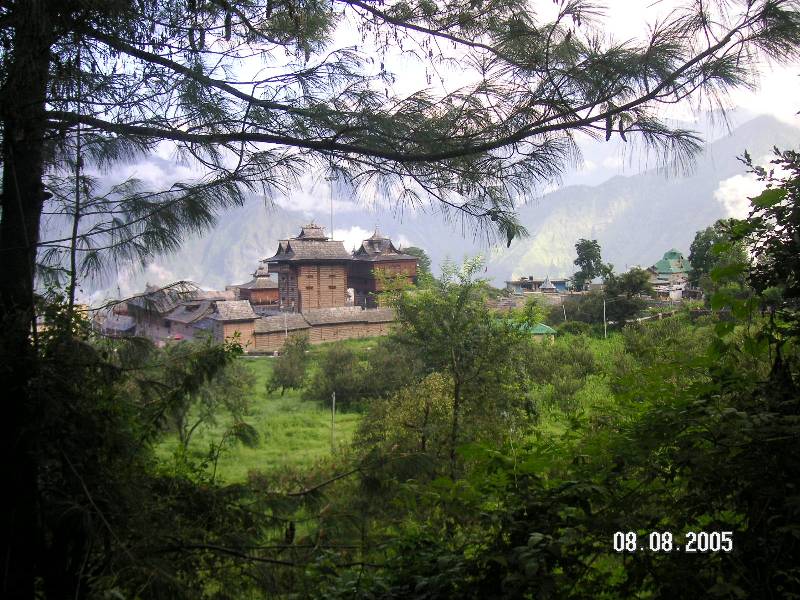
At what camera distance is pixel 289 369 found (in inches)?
316

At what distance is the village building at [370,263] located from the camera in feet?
35.5

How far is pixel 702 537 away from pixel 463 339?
428 cm

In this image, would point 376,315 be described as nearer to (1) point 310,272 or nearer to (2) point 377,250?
(1) point 310,272

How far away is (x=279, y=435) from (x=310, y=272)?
5029mm

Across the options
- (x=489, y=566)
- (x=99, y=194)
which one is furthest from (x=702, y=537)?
(x=99, y=194)

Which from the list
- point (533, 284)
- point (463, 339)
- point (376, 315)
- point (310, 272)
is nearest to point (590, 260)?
point (533, 284)

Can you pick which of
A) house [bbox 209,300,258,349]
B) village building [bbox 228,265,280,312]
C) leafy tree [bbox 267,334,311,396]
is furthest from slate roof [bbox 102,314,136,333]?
village building [bbox 228,265,280,312]

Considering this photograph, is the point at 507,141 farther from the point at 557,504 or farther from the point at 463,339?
the point at 463,339

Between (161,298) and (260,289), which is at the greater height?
(260,289)

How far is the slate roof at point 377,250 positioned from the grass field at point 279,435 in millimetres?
3788

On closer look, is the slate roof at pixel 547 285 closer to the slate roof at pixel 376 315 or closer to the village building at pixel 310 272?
the slate roof at pixel 376 315

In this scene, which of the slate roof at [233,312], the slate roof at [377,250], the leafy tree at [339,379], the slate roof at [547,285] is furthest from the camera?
the slate roof at [547,285]

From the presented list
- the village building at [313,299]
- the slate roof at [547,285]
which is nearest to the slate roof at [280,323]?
the village building at [313,299]

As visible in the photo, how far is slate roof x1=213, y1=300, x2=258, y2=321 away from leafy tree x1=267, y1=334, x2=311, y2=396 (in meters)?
1.43
